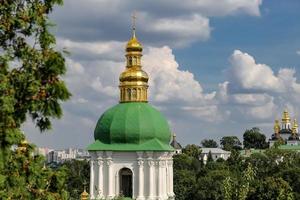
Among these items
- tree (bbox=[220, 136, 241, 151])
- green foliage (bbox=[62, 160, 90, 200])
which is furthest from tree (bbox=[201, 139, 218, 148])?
green foliage (bbox=[62, 160, 90, 200])

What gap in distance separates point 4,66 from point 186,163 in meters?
67.2

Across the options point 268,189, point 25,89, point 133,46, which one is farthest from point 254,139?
Result: point 25,89

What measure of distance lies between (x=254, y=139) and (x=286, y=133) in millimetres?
14593

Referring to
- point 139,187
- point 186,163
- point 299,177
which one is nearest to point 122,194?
point 139,187

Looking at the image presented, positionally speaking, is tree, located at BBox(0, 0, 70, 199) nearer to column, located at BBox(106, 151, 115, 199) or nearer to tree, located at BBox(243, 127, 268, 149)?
column, located at BBox(106, 151, 115, 199)

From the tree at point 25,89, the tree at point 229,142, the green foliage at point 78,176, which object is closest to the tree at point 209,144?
the tree at point 229,142

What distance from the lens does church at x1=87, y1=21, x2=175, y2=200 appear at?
89.3 feet

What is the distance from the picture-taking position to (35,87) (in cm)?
966

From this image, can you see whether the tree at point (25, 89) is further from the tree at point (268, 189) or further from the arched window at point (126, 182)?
the tree at point (268, 189)

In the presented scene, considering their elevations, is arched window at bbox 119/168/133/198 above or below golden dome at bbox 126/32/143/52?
below

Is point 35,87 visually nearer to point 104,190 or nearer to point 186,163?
point 104,190

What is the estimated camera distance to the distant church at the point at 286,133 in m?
120

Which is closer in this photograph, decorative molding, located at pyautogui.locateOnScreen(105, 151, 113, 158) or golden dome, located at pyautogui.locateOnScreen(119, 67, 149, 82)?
decorative molding, located at pyautogui.locateOnScreen(105, 151, 113, 158)

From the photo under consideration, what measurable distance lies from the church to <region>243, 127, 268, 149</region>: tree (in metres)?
88.9
